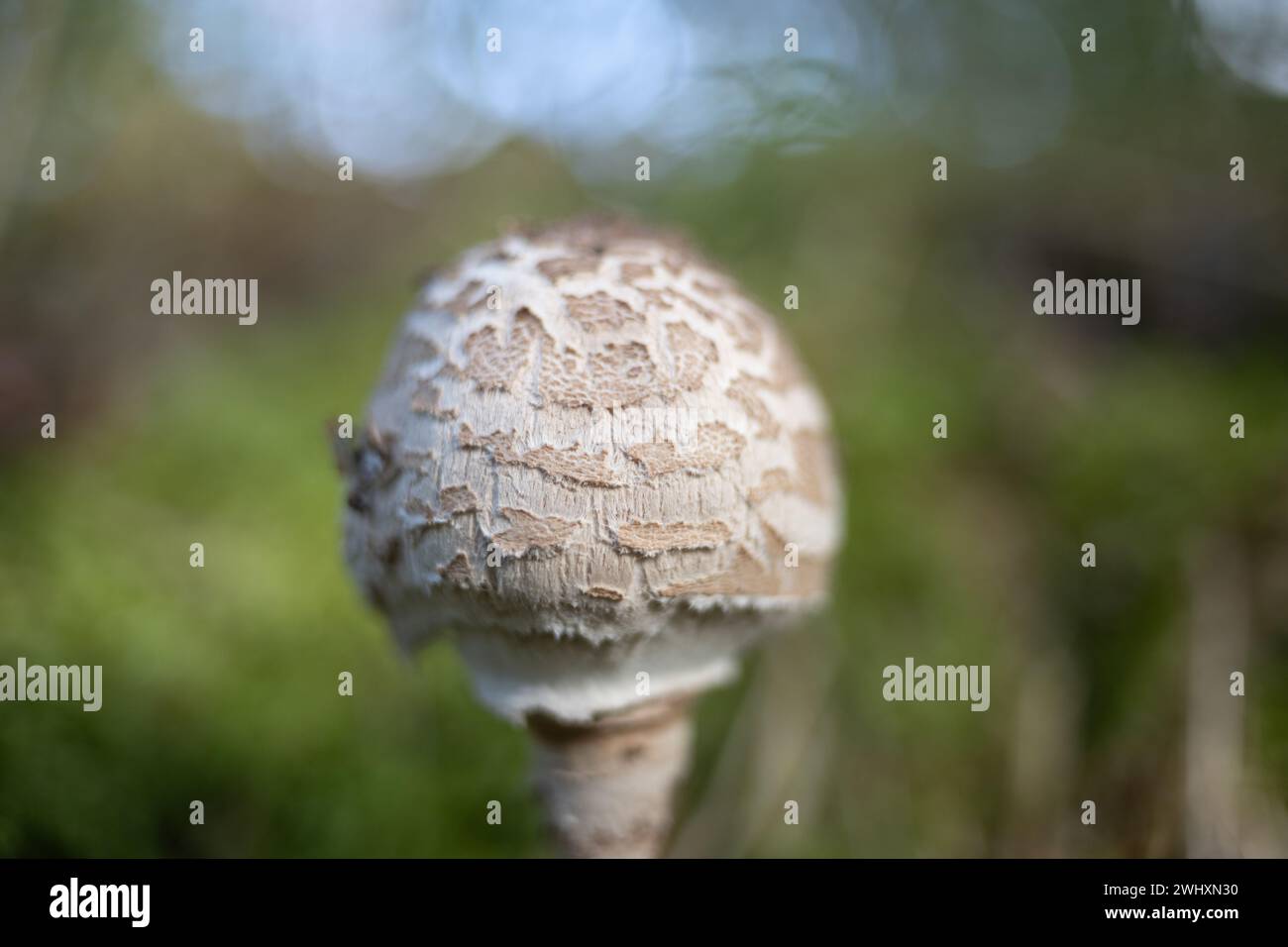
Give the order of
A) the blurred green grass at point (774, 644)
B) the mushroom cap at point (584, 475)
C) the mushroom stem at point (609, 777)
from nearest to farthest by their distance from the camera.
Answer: the mushroom cap at point (584, 475) → the mushroom stem at point (609, 777) → the blurred green grass at point (774, 644)

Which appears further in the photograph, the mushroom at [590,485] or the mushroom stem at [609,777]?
the mushroom stem at [609,777]

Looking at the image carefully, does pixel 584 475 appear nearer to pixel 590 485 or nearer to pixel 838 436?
pixel 590 485

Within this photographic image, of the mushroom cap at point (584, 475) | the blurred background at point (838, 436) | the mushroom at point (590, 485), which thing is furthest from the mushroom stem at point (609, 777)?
the blurred background at point (838, 436)

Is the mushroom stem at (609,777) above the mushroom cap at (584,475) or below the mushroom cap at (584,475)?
below

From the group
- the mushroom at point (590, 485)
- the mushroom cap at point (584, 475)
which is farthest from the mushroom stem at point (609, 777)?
the mushroom cap at point (584, 475)

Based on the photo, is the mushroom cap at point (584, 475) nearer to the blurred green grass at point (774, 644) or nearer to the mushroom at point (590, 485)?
the mushroom at point (590, 485)

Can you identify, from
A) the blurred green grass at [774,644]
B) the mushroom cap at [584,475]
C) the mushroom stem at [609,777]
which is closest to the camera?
the mushroom cap at [584,475]
